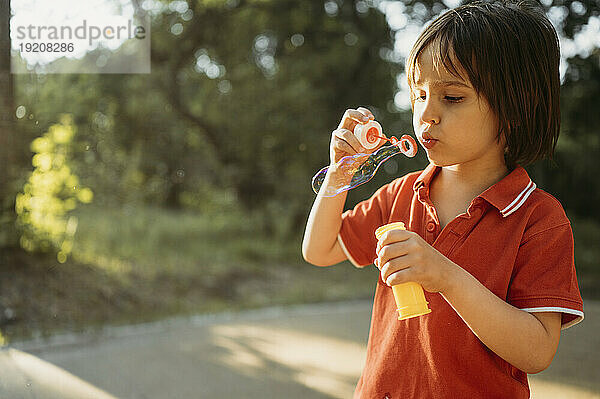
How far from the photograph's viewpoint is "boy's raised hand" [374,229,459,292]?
65cm

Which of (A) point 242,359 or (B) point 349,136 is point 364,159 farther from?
(A) point 242,359

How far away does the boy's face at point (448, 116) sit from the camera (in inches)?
30.0

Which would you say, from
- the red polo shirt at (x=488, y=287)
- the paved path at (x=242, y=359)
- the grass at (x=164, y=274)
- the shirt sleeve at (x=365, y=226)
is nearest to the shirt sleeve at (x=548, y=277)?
the red polo shirt at (x=488, y=287)

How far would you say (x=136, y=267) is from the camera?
3477 millimetres

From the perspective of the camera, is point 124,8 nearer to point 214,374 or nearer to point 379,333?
point 214,374

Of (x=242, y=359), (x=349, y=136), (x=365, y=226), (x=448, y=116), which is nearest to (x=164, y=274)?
(x=242, y=359)

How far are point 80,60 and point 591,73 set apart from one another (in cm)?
214

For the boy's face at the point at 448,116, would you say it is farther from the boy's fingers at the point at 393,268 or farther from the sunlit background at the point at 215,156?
the sunlit background at the point at 215,156

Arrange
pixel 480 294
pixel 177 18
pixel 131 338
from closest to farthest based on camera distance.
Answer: pixel 480 294 < pixel 131 338 < pixel 177 18

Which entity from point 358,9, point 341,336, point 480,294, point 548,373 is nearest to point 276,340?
point 341,336

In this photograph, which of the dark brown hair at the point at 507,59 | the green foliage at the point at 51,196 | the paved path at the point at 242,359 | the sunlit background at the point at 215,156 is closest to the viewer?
the dark brown hair at the point at 507,59

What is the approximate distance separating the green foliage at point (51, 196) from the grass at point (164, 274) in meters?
0.08

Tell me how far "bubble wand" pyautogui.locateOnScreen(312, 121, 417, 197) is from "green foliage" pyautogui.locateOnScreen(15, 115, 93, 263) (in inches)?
54.0

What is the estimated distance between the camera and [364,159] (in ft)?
2.92
